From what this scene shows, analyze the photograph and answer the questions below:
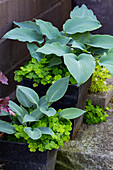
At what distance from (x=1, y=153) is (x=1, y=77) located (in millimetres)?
539

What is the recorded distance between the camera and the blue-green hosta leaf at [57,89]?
197 centimetres

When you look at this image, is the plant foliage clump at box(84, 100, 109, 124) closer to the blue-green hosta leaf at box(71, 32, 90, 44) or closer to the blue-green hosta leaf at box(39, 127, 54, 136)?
the blue-green hosta leaf at box(71, 32, 90, 44)

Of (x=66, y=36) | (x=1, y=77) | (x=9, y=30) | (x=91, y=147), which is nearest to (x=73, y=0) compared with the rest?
(x=66, y=36)

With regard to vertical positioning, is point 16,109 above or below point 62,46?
below

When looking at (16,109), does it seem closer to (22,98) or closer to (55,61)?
(22,98)

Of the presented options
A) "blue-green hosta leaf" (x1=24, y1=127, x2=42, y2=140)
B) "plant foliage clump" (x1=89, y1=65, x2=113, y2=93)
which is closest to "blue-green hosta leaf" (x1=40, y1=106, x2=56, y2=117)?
"blue-green hosta leaf" (x1=24, y1=127, x2=42, y2=140)

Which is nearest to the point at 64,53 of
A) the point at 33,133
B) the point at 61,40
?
the point at 61,40

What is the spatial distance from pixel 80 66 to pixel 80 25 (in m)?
0.48

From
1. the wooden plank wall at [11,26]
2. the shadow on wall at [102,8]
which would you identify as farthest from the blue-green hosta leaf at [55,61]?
the shadow on wall at [102,8]

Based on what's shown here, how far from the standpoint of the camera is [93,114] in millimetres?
2783

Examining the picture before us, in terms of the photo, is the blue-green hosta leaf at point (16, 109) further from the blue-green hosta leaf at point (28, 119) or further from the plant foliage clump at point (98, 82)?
the plant foliage clump at point (98, 82)

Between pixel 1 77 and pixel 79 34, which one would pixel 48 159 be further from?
pixel 79 34

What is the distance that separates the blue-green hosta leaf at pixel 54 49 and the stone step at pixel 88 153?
2.41 ft

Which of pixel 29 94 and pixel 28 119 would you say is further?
pixel 29 94
